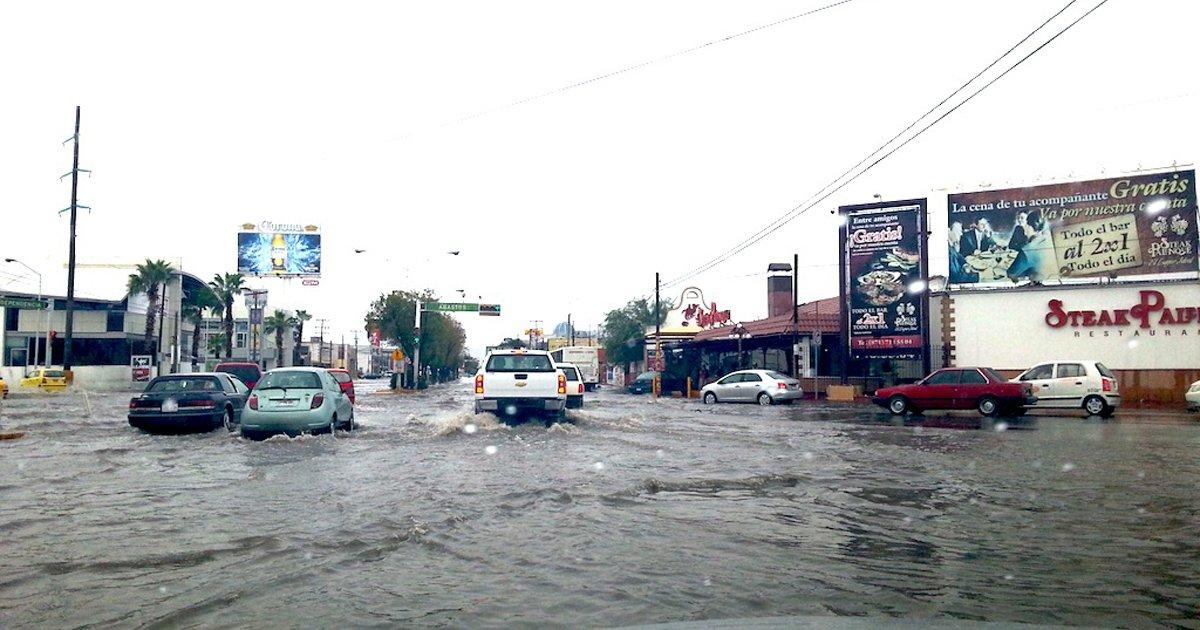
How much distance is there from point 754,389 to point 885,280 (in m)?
8.48

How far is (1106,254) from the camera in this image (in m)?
34.8

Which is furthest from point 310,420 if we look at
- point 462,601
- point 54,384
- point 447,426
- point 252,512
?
point 54,384

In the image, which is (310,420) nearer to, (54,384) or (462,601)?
(462,601)

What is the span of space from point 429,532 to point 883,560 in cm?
380

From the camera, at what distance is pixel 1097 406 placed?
25.2m

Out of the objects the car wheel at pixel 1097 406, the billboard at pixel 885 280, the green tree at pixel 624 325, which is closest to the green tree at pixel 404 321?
the green tree at pixel 624 325

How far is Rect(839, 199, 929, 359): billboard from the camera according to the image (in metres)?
37.7

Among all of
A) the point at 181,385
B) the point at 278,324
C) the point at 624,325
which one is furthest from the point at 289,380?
the point at 278,324

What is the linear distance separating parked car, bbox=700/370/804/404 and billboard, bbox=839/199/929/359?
5584mm

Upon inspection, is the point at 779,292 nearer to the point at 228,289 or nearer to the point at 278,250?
the point at 278,250

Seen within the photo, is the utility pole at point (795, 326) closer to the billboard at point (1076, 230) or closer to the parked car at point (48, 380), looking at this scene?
the billboard at point (1076, 230)

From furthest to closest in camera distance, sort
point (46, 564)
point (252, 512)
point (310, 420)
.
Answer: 1. point (310, 420)
2. point (252, 512)
3. point (46, 564)

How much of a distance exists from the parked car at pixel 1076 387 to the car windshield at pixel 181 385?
21090 mm

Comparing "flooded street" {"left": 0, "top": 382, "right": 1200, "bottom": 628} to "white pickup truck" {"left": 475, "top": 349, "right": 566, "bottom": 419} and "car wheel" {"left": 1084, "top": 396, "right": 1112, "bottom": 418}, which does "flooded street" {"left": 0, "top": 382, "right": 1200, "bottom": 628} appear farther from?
"car wheel" {"left": 1084, "top": 396, "right": 1112, "bottom": 418}
